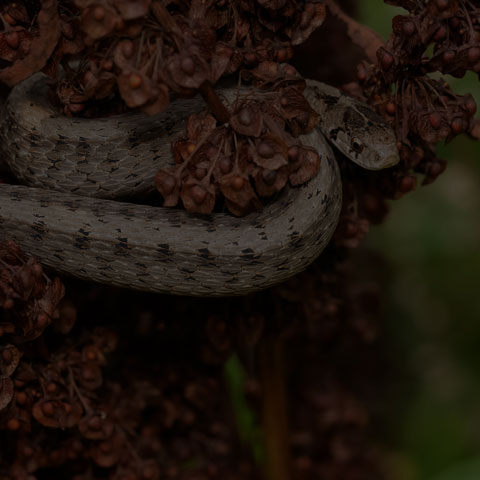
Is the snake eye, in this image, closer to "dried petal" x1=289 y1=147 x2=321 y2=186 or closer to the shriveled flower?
"dried petal" x1=289 y1=147 x2=321 y2=186

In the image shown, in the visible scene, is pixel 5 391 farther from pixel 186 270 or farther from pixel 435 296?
pixel 435 296

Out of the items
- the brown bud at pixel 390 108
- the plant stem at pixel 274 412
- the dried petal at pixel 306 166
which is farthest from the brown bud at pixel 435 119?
the plant stem at pixel 274 412

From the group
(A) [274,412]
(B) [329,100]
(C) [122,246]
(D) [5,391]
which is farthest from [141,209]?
(A) [274,412]

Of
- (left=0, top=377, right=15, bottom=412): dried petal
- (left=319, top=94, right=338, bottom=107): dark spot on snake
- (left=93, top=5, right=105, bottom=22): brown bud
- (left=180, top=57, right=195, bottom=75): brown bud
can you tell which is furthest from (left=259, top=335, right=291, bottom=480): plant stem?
(left=93, top=5, right=105, bottom=22): brown bud

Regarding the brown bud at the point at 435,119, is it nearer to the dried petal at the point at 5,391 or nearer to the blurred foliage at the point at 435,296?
the dried petal at the point at 5,391

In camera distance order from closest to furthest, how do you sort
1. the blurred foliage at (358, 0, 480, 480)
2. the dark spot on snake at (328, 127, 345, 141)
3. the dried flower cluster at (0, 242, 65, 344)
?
the dried flower cluster at (0, 242, 65, 344) → the dark spot on snake at (328, 127, 345, 141) → the blurred foliage at (358, 0, 480, 480)
